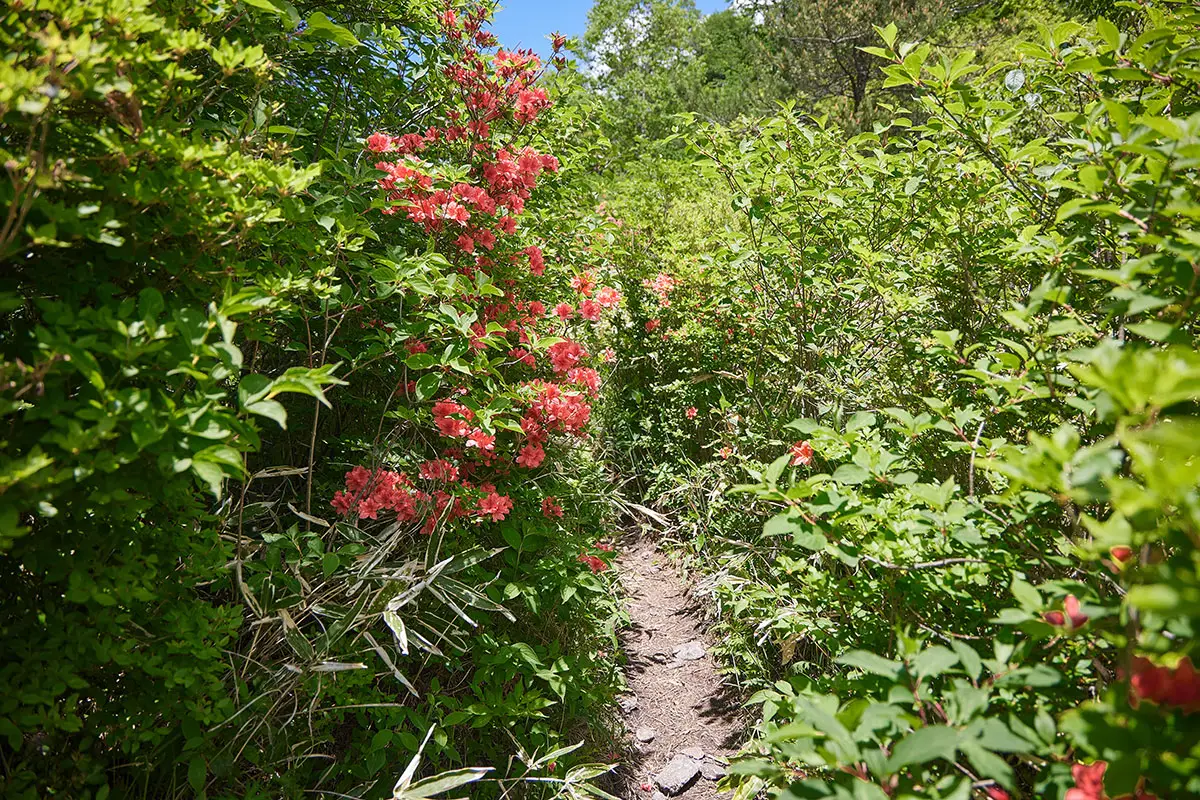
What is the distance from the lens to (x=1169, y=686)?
64cm

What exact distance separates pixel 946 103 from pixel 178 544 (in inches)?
84.9

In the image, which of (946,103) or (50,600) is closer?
(50,600)

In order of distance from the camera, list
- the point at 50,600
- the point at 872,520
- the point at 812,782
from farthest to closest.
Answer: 1. the point at 872,520
2. the point at 50,600
3. the point at 812,782

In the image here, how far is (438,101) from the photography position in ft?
7.59

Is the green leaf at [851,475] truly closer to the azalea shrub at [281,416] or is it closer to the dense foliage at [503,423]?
the dense foliage at [503,423]

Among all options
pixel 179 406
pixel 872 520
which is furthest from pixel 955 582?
pixel 179 406

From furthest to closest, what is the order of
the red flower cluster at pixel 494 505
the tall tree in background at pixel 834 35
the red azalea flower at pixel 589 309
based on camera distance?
the tall tree in background at pixel 834 35, the red azalea flower at pixel 589 309, the red flower cluster at pixel 494 505

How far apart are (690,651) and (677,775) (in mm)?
705

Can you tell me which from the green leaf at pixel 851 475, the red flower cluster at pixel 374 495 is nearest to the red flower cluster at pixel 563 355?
the red flower cluster at pixel 374 495

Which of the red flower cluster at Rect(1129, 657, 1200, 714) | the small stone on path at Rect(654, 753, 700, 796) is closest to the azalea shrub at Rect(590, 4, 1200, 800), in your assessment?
the red flower cluster at Rect(1129, 657, 1200, 714)

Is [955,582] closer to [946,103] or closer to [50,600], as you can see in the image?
[946,103]

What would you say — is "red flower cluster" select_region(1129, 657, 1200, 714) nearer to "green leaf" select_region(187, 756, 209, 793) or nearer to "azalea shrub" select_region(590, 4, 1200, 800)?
"azalea shrub" select_region(590, 4, 1200, 800)

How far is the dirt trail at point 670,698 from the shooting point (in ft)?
7.73

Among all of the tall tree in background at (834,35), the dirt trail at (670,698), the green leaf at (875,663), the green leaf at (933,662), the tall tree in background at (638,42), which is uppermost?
the tall tree in background at (638,42)
